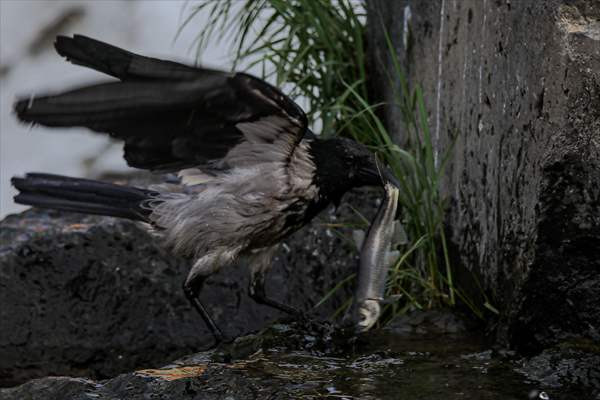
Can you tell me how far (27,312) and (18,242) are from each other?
35 cm

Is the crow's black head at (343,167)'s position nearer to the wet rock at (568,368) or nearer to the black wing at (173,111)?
the black wing at (173,111)

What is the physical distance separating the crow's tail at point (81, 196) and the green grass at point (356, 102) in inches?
35.9

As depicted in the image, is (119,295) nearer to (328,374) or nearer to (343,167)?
(343,167)

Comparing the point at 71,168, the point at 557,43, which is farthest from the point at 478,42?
the point at 71,168

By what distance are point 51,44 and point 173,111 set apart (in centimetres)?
596

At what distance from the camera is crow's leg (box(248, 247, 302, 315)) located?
448 centimetres

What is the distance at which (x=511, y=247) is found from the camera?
3.84 m

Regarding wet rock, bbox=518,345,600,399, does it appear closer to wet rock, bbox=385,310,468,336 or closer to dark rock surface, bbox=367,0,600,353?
dark rock surface, bbox=367,0,600,353

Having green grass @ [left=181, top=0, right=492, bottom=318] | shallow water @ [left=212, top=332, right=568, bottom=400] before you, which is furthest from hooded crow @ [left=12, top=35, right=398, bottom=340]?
green grass @ [left=181, top=0, right=492, bottom=318]

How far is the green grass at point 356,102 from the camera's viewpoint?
4.65m

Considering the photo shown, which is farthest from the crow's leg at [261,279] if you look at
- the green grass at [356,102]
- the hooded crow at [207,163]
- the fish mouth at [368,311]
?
the fish mouth at [368,311]

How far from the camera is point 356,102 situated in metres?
5.98

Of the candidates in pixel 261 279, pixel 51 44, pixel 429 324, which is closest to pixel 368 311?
pixel 429 324

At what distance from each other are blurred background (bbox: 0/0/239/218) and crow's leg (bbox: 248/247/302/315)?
15.4 ft
